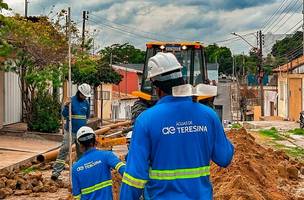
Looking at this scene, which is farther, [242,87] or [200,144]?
[242,87]

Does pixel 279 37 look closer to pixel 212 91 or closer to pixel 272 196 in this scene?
pixel 272 196

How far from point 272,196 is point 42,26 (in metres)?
14.7

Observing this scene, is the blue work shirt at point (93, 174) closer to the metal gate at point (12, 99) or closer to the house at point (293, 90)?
the metal gate at point (12, 99)

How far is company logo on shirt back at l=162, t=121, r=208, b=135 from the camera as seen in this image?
3999 mm

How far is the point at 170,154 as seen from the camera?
159 inches

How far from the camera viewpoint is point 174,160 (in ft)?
13.2

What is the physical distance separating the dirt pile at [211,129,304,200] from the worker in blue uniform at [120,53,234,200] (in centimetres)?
466

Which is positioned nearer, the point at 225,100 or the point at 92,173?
the point at 92,173

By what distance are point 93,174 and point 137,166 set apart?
91.7 inches


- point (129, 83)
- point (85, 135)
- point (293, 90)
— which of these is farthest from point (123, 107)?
point (85, 135)

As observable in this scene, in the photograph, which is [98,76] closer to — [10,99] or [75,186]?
[10,99]

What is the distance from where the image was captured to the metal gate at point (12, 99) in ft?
76.4

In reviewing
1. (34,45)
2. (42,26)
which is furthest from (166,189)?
(42,26)

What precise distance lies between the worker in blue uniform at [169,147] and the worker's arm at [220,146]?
7 centimetres
